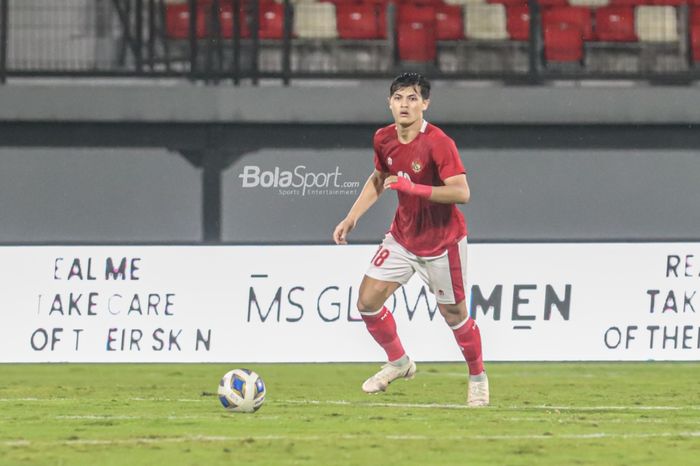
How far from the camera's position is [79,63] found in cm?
1712

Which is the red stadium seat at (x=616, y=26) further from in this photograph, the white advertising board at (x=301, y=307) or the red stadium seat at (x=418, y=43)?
the white advertising board at (x=301, y=307)

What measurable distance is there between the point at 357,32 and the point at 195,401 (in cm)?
835

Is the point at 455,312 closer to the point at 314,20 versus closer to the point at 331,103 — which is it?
the point at 331,103

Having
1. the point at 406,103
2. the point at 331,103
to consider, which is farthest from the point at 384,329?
the point at 331,103

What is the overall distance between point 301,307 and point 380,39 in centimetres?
549

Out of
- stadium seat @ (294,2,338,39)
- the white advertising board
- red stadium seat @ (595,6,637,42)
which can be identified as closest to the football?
the white advertising board

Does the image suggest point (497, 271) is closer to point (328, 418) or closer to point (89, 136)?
point (328, 418)

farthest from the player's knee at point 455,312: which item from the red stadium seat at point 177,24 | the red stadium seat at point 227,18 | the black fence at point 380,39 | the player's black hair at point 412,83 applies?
the red stadium seat at point 177,24

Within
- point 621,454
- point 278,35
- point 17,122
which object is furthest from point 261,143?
point 621,454

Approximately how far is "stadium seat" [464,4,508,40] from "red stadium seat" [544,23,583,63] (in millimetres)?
530

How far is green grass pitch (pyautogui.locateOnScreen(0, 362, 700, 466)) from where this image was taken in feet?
23.2

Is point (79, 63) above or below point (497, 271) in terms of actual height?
above

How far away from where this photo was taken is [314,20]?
17281mm

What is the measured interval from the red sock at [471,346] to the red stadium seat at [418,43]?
836 centimetres
